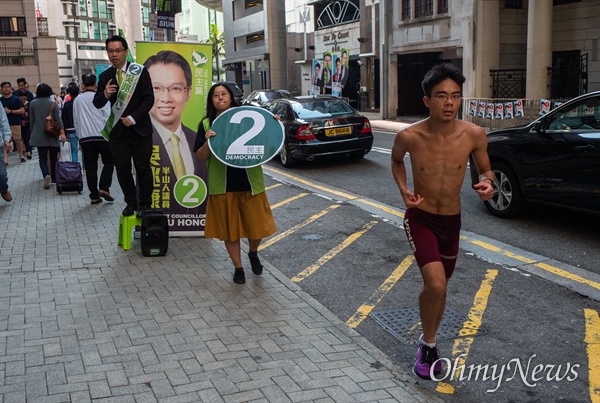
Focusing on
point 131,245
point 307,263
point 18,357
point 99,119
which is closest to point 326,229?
point 307,263

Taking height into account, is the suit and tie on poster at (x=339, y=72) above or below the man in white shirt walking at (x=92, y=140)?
above

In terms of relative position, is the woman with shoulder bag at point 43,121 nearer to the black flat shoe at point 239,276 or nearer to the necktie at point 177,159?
the necktie at point 177,159

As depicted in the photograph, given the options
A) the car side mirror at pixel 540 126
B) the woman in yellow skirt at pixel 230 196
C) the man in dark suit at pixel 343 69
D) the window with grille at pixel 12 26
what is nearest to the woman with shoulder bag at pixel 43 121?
the woman in yellow skirt at pixel 230 196

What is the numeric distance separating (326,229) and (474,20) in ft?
62.5

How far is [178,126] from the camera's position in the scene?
7.51 metres

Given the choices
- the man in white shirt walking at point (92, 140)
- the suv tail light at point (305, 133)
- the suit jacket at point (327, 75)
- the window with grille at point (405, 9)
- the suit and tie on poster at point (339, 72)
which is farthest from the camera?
the window with grille at point (405, 9)

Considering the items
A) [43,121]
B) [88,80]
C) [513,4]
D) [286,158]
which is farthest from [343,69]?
[88,80]

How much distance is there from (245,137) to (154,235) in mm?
1675

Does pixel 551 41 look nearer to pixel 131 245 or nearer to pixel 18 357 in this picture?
pixel 131 245

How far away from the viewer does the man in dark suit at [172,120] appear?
7.34 meters

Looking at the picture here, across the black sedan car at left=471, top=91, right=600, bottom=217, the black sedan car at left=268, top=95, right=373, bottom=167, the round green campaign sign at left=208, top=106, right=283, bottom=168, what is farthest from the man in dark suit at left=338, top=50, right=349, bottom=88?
the round green campaign sign at left=208, top=106, right=283, bottom=168

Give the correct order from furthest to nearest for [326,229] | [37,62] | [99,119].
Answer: [37,62] → [99,119] → [326,229]

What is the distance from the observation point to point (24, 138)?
56.5 feet

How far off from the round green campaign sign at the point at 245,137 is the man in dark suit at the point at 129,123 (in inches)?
59.5
